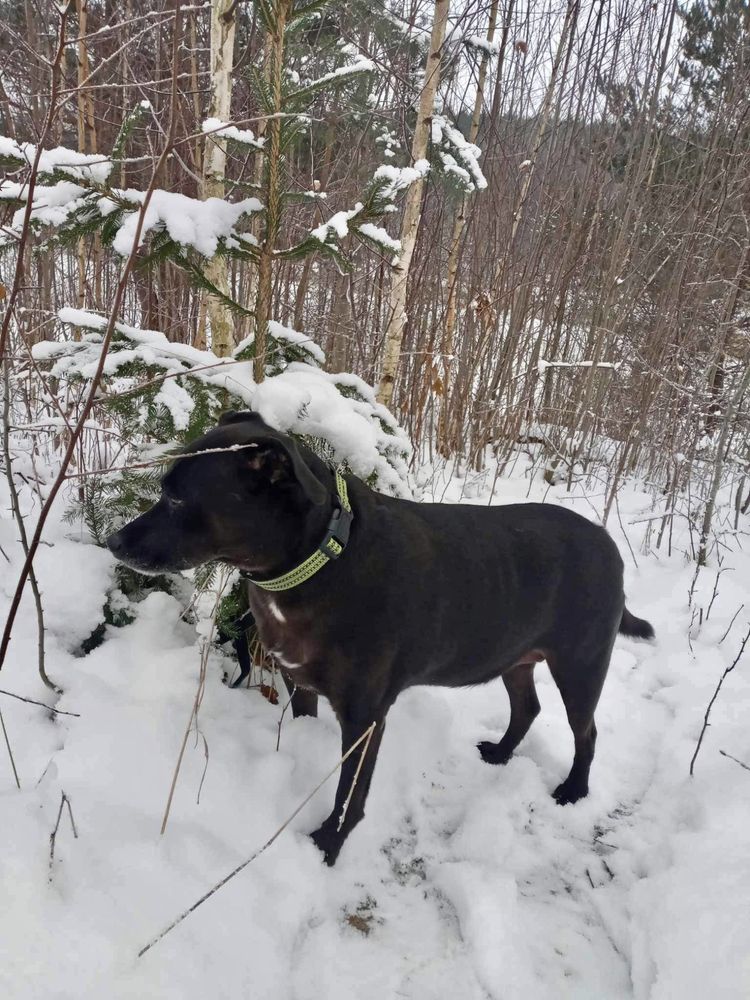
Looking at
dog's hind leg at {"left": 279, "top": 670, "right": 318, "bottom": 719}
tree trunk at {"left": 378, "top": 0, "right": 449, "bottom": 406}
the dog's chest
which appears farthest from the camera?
tree trunk at {"left": 378, "top": 0, "right": 449, "bottom": 406}

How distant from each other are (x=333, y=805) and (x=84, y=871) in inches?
33.2

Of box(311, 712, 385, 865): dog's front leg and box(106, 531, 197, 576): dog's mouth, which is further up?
box(106, 531, 197, 576): dog's mouth

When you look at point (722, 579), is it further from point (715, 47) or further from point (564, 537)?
point (715, 47)

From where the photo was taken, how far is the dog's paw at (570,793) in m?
2.40

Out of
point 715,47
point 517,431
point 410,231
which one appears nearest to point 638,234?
point 517,431

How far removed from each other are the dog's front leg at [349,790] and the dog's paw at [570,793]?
87 centimetres

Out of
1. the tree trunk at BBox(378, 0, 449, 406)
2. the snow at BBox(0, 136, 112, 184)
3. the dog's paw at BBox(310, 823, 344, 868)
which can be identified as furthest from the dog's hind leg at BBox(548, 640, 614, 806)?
the snow at BBox(0, 136, 112, 184)

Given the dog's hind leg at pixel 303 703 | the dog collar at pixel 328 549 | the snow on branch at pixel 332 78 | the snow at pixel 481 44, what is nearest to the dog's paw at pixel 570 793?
the dog's hind leg at pixel 303 703

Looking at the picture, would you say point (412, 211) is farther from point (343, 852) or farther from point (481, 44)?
point (343, 852)

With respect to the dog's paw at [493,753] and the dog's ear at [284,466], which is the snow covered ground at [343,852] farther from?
the dog's ear at [284,466]

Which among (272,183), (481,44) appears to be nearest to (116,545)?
(272,183)

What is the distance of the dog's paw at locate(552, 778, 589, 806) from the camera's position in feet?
7.86

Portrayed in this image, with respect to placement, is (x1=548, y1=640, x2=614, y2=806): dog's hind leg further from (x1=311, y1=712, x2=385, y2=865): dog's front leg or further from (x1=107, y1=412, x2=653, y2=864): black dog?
(x1=311, y1=712, x2=385, y2=865): dog's front leg

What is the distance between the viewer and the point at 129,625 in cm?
261
